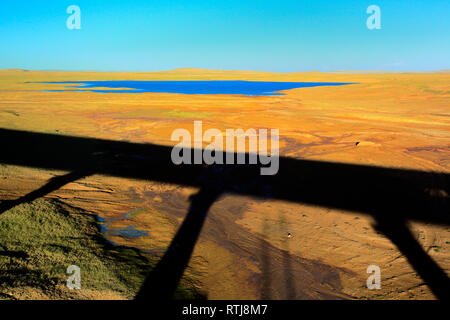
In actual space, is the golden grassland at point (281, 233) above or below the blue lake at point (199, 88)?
below

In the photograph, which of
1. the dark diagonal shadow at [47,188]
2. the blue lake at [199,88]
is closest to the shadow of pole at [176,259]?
the dark diagonal shadow at [47,188]

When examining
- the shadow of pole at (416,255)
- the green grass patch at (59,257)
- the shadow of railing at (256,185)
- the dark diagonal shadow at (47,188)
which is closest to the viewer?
the green grass patch at (59,257)

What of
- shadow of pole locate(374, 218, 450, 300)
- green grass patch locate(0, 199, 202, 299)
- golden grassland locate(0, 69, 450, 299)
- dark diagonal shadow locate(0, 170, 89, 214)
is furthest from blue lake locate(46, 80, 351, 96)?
green grass patch locate(0, 199, 202, 299)

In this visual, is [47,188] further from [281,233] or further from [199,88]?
[199,88]

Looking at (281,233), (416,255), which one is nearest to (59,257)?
(281,233)

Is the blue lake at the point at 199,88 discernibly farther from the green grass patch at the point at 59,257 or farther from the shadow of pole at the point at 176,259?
the green grass patch at the point at 59,257
